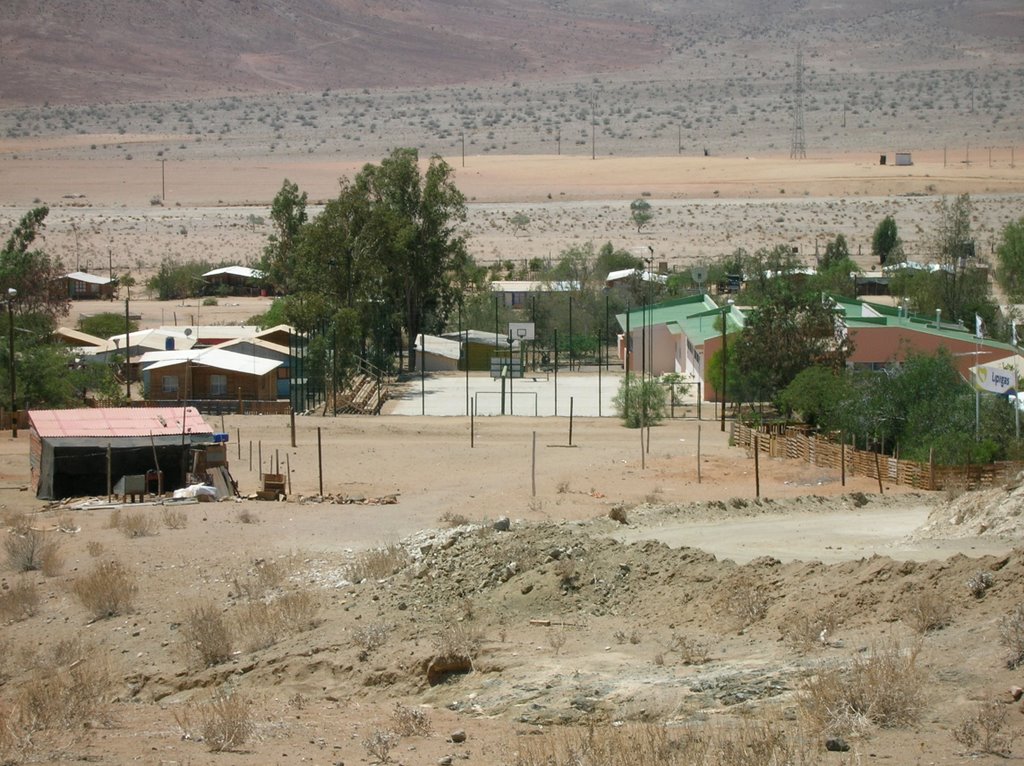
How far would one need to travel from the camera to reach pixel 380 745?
12.9m

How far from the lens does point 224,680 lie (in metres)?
18.1

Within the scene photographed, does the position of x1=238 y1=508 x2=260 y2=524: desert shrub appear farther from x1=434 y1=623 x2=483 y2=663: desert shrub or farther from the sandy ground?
the sandy ground

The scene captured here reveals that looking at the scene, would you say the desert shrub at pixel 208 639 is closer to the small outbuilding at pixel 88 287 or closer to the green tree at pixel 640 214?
the small outbuilding at pixel 88 287

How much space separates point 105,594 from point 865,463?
19.9 meters

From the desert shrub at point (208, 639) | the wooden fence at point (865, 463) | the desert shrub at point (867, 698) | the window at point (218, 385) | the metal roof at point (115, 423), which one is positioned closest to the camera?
the desert shrub at point (867, 698)

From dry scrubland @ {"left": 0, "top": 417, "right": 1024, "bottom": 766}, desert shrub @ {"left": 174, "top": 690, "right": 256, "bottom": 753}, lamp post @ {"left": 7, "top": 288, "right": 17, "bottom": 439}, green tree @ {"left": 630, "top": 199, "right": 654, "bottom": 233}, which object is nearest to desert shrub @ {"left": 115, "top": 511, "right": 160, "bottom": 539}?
dry scrubland @ {"left": 0, "top": 417, "right": 1024, "bottom": 766}

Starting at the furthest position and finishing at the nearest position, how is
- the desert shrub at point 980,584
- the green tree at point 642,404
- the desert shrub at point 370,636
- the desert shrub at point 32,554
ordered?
the green tree at point 642,404
the desert shrub at point 32,554
the desert shrub at point 370,636
the desert shrub at point 980,584

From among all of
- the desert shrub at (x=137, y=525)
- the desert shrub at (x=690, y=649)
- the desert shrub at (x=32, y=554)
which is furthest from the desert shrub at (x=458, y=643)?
the desert shrub at (x=137, y=525)

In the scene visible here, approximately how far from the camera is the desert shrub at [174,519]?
2773 cm

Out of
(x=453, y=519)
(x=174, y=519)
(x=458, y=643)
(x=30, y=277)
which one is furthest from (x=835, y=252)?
(x=458, y=643)

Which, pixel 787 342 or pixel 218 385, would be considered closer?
pixel 787 342

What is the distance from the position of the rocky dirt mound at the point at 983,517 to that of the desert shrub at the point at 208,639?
9.82m

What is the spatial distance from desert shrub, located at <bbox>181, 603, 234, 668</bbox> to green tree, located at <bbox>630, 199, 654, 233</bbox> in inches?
3841

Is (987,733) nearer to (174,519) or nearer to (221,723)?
(221,723)
